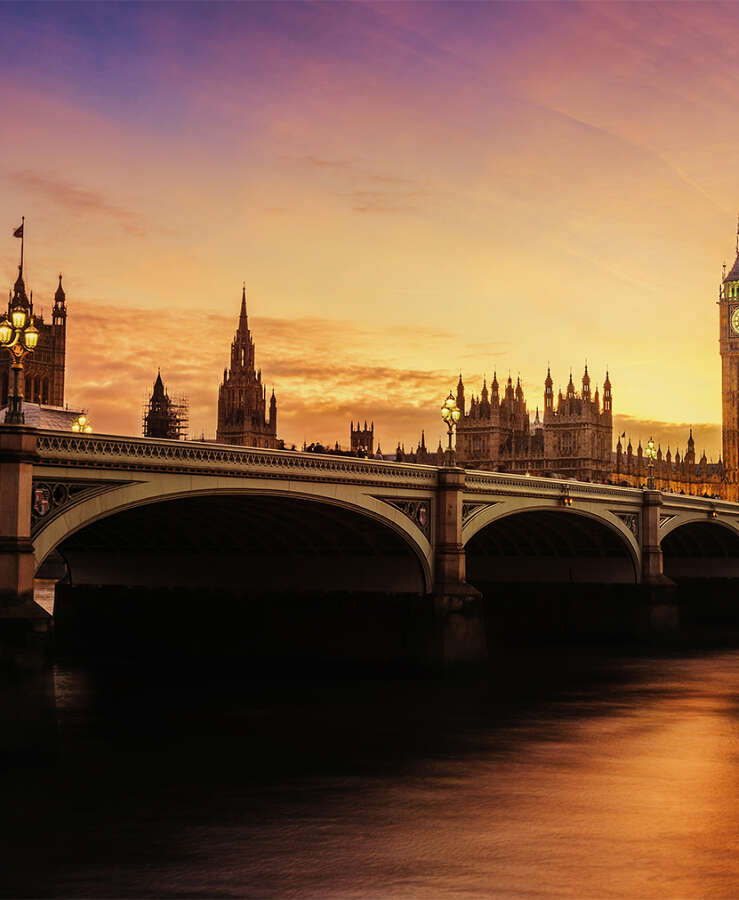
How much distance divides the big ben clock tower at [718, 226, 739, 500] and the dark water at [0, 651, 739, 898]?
5790 inches

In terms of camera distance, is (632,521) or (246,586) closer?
(246,586)

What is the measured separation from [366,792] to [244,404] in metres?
148

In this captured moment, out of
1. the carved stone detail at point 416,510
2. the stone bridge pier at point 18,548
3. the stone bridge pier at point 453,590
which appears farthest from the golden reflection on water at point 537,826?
the carved stone detail at point 416,510

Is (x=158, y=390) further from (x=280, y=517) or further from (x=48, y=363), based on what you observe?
(x=280, y=517)

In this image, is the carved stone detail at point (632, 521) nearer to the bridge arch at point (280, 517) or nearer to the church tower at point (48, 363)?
the bridge arch at point (280, 517)

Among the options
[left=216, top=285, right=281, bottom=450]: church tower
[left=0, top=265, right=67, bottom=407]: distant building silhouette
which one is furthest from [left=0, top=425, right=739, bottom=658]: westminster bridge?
[left=0, top=265, right=67, bottom=407]: distant building silhouette

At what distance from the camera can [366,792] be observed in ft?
86.4

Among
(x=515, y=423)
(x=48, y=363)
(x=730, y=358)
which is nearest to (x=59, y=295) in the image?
(x=48, y=363)

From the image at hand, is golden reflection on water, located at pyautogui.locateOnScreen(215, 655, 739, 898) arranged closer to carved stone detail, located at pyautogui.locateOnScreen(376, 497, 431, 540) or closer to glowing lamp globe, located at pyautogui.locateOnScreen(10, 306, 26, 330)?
carved stone detail, located at pyautogui.locateOnScreen(376, 497, 431, 540)

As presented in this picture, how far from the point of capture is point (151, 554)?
173ft

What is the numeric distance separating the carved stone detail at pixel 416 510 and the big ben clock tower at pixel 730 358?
145432 mm

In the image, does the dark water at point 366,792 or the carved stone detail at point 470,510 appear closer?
the dark water at point 366,792

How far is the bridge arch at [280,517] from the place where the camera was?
31.0 m

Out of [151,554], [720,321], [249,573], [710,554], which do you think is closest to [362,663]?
[249,573]
